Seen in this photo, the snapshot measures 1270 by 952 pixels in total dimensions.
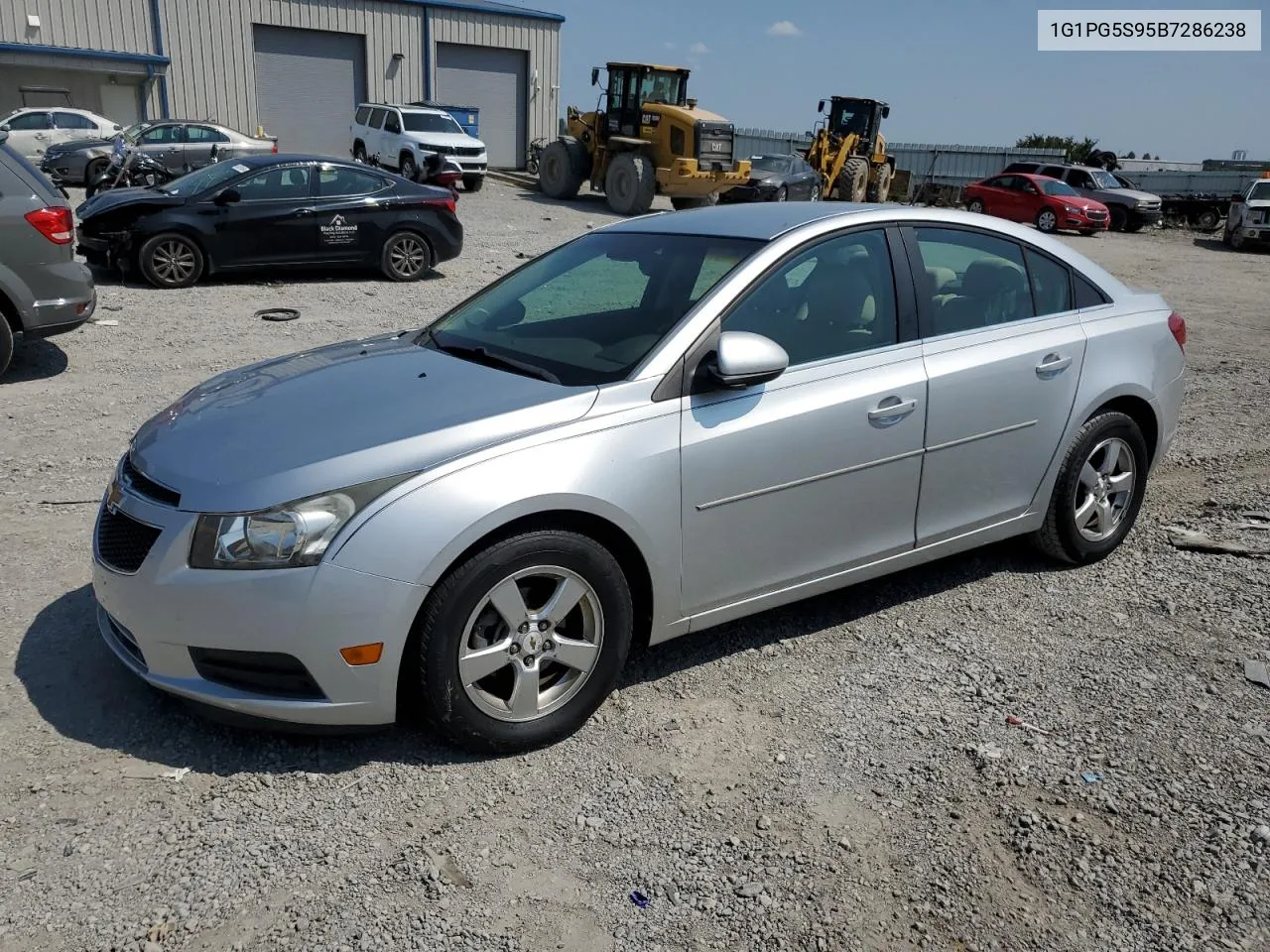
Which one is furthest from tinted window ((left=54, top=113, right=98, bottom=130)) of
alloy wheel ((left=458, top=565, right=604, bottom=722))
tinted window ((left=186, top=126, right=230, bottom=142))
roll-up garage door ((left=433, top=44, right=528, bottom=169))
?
alloy wheel ((left=458, top=565, right=604, bottom=722))

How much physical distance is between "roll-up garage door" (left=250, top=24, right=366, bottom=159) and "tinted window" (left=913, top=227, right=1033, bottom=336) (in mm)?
31765

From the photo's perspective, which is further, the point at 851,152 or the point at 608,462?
the point at 851,152

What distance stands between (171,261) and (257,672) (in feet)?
32.9

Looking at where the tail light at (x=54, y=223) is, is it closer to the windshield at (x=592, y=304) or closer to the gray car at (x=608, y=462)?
the gray car at (x=608, y=462)

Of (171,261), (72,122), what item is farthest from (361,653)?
(72,122)

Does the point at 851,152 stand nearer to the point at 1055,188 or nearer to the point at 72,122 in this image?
the point at 1055,188

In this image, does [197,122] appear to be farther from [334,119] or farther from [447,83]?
[447,83]

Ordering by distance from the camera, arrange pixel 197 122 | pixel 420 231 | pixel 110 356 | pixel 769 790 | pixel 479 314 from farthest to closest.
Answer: pixel 197 122 < pixel 420 231 < pixel 110 356 < pixel 479 314 < pixel 769 790

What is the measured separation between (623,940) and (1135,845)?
1.50 m

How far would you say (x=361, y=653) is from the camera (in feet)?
10.0

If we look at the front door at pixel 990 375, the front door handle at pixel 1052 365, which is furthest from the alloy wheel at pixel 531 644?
the front door handle at pixel 1052 365

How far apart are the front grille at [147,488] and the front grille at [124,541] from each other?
87mm

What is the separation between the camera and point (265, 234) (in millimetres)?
12172

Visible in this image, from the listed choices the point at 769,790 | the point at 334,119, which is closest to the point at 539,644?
the point at 769,790
